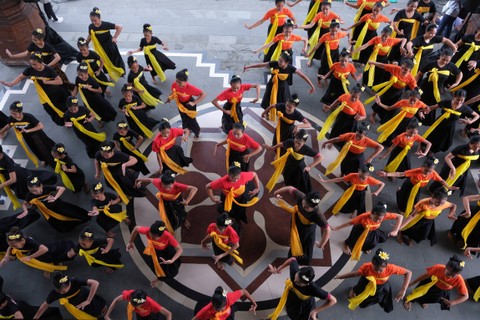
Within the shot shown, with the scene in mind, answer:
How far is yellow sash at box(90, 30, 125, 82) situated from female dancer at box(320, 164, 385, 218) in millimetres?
5160

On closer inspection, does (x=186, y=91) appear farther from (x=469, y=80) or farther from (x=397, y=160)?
(x=469, y=80)

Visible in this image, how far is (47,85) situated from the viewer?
24.7ft

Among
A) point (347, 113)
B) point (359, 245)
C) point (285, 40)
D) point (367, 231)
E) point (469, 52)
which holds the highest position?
point (469, 52)

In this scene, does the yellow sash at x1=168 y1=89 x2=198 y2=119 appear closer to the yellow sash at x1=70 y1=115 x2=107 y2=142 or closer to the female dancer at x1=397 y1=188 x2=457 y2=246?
the yellow sash at x1=70 y1=115 x2=107 y2=142

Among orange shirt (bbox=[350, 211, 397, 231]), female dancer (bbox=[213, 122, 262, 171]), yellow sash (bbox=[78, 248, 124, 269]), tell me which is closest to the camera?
yellow sash (bbox=[78, 248, 124, 269])

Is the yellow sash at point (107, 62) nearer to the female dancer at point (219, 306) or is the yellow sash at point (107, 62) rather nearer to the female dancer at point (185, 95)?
the female dancer at point (185, 95)

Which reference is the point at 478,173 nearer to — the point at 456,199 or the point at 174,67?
the point at 456,199

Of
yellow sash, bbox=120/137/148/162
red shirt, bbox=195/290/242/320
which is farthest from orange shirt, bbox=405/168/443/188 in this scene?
yellow sash, bbox=120/137/148/162

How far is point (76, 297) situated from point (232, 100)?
4031 millimetres

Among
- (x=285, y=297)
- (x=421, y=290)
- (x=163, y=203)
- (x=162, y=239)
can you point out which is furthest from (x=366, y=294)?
(x=163, y=203)

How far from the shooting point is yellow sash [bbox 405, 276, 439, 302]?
17.6 ft

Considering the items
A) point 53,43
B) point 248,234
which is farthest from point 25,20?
point 248,234

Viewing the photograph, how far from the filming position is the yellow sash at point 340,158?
6638 millimetres

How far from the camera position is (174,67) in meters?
8.95
